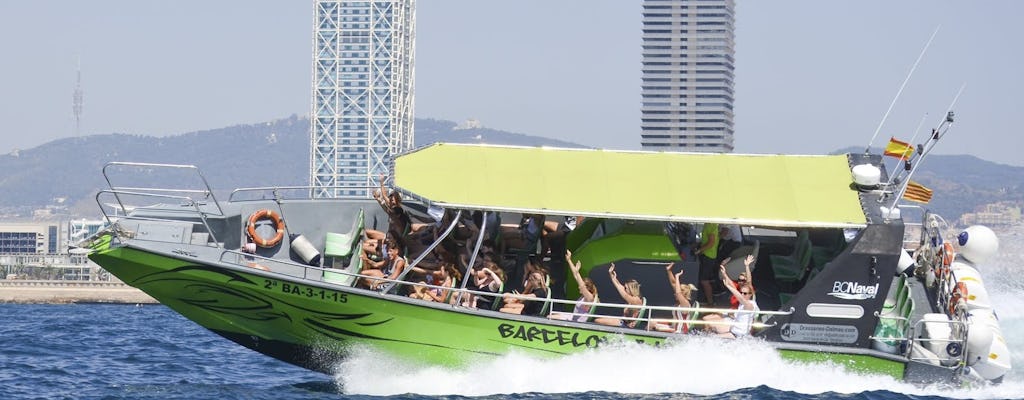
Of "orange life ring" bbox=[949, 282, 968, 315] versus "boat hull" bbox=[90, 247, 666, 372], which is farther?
"orange life ring" bbox=[949, 282, 968, 315]

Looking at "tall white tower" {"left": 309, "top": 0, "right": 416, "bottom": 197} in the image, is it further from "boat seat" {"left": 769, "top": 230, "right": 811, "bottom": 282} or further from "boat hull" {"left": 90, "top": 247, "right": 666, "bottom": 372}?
"boat hull" {"left": 90, "top": 247, "right": 666, "bottom": 372}

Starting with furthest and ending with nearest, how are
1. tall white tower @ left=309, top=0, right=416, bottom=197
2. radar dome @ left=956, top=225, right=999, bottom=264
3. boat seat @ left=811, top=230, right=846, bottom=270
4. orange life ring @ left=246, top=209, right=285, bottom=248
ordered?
tall white tower @ left=309, top=0, right=416, bottom=197, radar dome @ left=956, top=225, right=999, bottom=264, orange life ring @ left=246, top=209, right=285, bottom=248, boat seat @ left=811, top=230, right=846, bottom=270

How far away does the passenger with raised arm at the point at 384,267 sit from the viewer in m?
15.8

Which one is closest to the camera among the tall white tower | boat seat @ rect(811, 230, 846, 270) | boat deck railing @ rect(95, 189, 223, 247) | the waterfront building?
boat deck railing @ rect(95, 189, 223, 247)

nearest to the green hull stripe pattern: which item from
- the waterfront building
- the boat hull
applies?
the boat hull

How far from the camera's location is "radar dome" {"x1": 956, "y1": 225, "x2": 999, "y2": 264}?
1742 cm

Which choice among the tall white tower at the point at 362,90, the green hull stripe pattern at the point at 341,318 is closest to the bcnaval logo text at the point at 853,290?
the green hull stripe pattern at the point at 341,318

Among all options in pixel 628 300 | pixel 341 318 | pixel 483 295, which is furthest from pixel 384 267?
pixel 628 300

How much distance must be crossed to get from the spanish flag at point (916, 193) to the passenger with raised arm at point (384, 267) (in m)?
5.85

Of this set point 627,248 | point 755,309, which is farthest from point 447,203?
point 755,309

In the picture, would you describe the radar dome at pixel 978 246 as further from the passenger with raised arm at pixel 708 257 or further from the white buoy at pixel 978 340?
the passenger with raised arm at pixel 708 257

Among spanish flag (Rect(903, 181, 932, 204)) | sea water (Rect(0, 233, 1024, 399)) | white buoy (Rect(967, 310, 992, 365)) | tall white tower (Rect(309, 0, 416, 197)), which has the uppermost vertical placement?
tall white tower (Rect(309, 0, 416, 197))

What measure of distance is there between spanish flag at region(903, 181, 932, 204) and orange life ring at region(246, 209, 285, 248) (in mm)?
7460

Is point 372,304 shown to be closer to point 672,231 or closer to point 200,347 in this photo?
point 672,231
